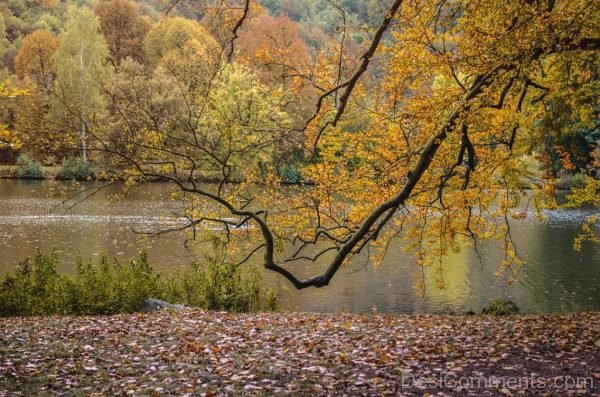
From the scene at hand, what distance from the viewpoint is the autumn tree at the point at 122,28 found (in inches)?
2079

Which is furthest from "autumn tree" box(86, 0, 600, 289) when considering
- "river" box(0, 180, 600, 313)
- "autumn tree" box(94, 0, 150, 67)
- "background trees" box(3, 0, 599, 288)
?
"autumn tree" box(94, 0, 150, 67)

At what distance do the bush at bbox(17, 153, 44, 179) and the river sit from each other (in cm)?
1431

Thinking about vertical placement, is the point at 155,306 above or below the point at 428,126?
below

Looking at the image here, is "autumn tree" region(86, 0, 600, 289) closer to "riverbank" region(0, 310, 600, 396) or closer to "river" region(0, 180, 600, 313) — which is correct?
"riverbank" region(0, 310, 600, 396)

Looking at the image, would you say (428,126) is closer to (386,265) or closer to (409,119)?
(409,119)

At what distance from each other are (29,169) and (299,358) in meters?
40.3

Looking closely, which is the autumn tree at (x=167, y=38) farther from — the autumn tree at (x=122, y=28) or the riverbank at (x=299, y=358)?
the riverbank at (x=299, y=358)

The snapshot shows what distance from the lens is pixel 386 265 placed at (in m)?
17.9

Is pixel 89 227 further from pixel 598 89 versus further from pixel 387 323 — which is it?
pixel 598 89

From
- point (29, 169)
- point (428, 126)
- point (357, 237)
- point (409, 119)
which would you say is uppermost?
point (29, 169)

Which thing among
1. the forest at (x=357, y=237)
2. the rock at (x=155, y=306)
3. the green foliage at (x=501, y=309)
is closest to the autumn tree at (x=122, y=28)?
the forest at (x=357, y=237)

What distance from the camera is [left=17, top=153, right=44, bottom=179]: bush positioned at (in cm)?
4156

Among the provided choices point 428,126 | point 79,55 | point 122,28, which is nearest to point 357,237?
point 428,126

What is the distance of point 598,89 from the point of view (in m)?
9.76
